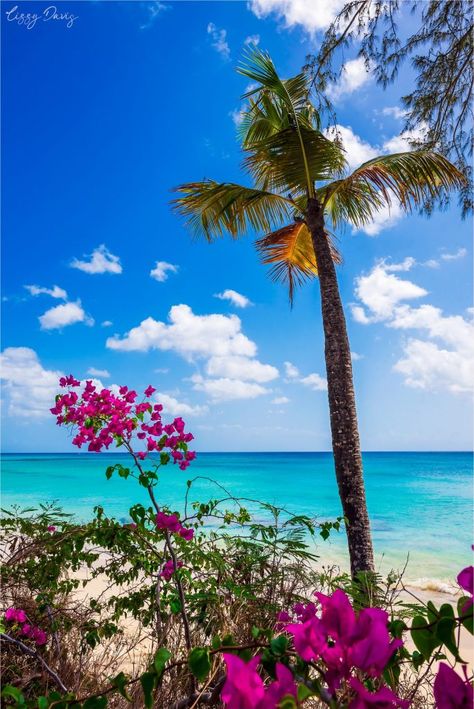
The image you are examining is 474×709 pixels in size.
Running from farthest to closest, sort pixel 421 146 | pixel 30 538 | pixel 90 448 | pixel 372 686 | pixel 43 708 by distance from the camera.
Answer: pixel 421 146 → pixel 30 538 → pixel 90 448 → pixel 372 686 → pixel 43 708

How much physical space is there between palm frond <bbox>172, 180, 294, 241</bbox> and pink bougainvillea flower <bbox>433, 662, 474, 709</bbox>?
5.72 m

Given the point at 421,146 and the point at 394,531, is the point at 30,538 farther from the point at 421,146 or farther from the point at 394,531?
the point at 394,531

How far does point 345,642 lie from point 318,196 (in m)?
6.35

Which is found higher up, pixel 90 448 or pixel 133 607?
pixel 90 448

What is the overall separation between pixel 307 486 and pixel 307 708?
3416 cm

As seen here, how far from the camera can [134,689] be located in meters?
1.90

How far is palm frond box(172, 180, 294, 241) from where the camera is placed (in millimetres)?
5793

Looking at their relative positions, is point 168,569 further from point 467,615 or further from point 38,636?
point 467,615

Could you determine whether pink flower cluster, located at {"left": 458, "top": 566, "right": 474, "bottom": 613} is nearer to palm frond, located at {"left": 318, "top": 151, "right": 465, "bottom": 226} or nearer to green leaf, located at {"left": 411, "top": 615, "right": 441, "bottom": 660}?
green leaf, located at {"left": 411, "top": 615, "right": 441, "bottom": 660}

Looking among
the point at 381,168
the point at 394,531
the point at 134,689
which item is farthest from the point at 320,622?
the point at 394,531

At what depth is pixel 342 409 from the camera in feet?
16.0

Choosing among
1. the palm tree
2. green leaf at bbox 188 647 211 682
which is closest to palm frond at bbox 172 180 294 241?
the palm tree

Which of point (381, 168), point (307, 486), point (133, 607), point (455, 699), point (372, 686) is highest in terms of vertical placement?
point (381, 168)

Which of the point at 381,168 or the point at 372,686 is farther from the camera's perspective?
the point at 381,168
